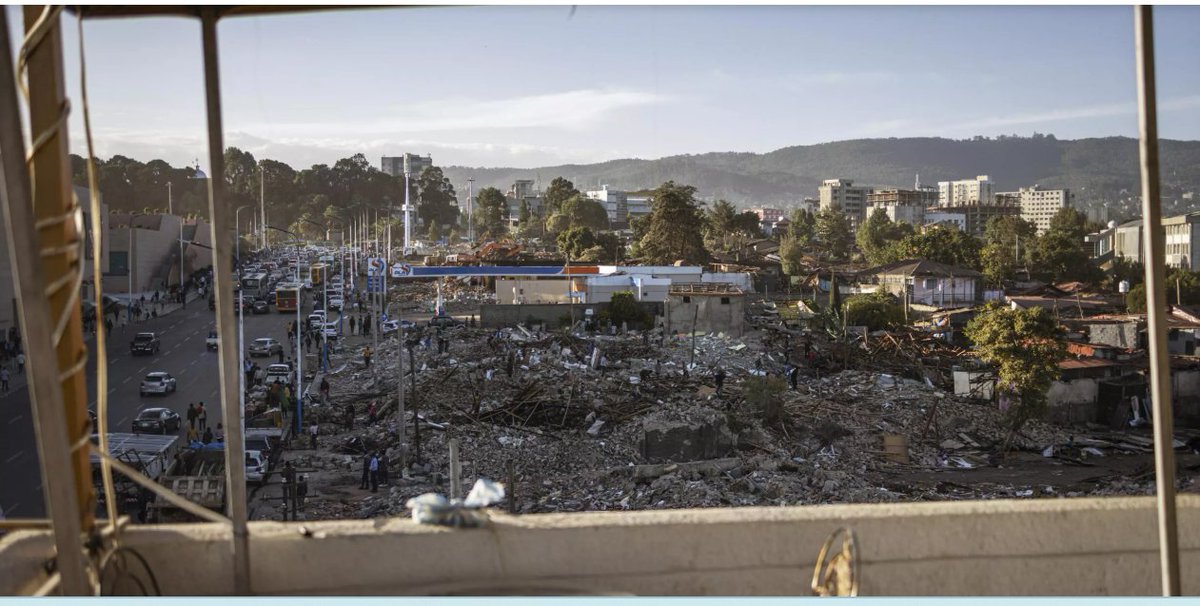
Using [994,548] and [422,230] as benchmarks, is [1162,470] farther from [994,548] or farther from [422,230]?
[422,230]

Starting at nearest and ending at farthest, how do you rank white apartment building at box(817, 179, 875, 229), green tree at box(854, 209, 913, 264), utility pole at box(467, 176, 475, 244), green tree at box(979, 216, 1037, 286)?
green tree at box(979, 216, 1037, 286), green tree at box(854, 209, 913, 264), utility pole at box(467, 176, 475, 244), white apartment building at box(817, 179, 875, 229)

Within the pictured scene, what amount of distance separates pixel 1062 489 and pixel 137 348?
58.7 feet

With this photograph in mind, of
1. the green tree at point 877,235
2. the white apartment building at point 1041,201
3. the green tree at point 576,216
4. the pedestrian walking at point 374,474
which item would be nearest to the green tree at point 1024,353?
the pedestrian walking at point 374,474

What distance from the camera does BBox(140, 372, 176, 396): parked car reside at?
55.4 feet

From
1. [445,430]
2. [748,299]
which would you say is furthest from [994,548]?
[748,299]

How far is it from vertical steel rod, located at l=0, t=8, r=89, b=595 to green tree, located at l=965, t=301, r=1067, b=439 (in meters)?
14.7

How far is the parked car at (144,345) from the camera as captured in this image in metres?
21.7

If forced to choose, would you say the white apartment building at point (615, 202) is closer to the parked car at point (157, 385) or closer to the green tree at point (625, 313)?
the green tree at point (625, 313)

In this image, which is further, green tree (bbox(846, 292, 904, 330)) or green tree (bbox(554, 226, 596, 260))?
green tree (bbox(554, 226, 596, 260))

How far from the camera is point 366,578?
7.22ft

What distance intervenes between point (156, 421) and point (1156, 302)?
14030mm

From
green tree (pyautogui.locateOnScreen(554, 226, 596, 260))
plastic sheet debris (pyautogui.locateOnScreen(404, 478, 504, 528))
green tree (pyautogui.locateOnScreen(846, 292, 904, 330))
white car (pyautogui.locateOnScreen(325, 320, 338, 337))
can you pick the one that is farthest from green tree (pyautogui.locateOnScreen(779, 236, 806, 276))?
plastic sheet debris (pyautogui.locateOnScreen(404, 478, 504, 528))

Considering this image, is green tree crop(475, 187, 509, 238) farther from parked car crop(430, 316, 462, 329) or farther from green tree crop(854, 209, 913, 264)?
parked car crop(430, 316, 462, 329)

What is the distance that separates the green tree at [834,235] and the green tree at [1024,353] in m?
41.1
